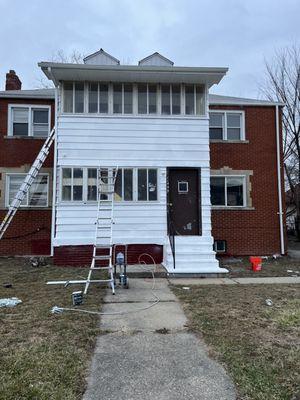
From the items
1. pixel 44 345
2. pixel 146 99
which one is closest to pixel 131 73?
pixel 146 99

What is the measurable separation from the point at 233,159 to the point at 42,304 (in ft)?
34.8

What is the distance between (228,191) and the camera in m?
15.3

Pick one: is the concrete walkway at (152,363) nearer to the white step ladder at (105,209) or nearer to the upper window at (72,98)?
the white step ladder at (105,209)

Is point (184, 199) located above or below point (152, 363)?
above

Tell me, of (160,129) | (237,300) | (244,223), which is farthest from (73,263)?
(244,223)

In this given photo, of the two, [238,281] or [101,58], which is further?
[101,58]

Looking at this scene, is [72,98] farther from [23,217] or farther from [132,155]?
[23,217]

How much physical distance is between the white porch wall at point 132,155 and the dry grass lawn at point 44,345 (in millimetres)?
3995

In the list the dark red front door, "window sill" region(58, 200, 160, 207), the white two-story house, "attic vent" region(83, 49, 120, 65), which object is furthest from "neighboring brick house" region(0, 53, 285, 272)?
"window sill" region(58, 200, 160, 207)

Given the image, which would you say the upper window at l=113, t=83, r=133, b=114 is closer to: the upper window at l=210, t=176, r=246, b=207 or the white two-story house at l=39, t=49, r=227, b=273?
the white two-story house at l=39, t=49, r=227, b=273

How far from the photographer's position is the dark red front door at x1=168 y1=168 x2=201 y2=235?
12516mm

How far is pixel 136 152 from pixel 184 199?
2167 mm

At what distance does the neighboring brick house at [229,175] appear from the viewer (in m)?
14.5

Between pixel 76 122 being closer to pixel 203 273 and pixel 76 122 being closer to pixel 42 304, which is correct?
pixel 203 273
